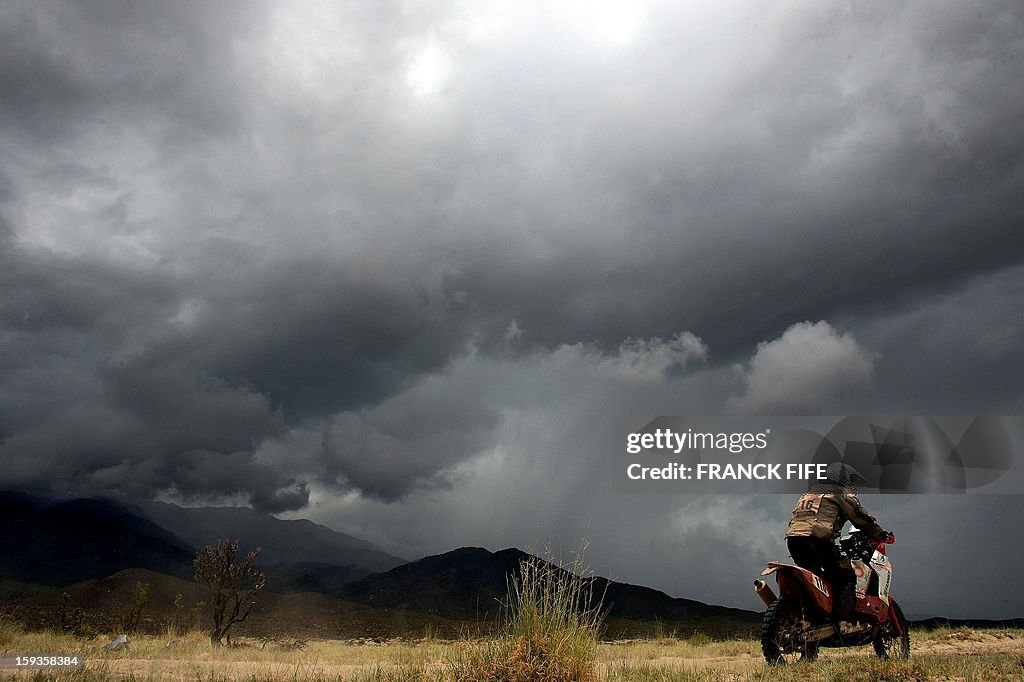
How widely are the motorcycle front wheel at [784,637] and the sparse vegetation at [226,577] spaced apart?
686 inches

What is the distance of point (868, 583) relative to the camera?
11406 millimetres

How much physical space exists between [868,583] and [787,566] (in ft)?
6.24

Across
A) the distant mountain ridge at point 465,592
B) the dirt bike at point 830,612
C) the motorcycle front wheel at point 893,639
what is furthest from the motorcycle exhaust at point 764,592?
the distant mountain ridge at point 465,592

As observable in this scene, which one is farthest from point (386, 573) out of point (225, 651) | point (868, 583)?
point (868, 583)

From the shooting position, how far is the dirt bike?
33.9 ft

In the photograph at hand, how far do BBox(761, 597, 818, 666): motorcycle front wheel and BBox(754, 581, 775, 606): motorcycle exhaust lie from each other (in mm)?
269

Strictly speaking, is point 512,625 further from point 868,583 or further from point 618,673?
point 868,583

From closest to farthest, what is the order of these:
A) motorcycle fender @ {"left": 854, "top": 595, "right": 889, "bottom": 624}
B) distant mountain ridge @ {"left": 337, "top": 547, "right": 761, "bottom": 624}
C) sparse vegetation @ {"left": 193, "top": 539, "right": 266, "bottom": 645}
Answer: motorcycle fender @ {"left": 854, "top": 595, "right": 889, "bottom": 624} → sparse vegetation @ {"left": 193, "top": 539, "right": 266, "bottom": 645} → distant mountain ridge @ {"left": 337, "top": 547, "right": 761, "bottom": 624}

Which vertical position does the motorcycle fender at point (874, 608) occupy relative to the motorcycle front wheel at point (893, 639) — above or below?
above

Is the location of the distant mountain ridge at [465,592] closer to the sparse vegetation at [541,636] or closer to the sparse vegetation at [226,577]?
the sparse vegetation at [226,577]

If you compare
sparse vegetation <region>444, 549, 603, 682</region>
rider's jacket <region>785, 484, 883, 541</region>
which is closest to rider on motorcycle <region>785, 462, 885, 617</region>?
rider's jacket <region>785, 484, 883, 541</region>

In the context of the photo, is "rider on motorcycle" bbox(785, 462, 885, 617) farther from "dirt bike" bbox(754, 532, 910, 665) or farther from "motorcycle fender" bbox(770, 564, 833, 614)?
"motorcycle fender" bbox(770, 564, 833, 614)

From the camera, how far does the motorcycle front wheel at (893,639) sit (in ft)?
37.9

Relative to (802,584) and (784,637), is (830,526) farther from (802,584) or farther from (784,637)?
(784,637)
